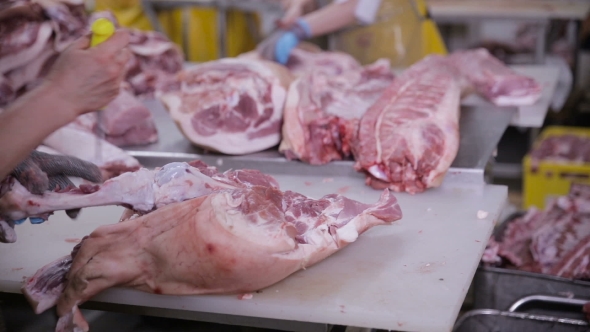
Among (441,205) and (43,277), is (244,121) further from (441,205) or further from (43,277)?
(43,277)

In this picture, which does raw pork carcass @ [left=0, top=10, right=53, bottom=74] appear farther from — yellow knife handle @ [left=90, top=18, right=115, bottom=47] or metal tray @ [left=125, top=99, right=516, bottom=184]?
yellow knife handle @ [left=90, top=18, right=115, bottom=47]

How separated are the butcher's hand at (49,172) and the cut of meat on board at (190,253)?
8.2 inches

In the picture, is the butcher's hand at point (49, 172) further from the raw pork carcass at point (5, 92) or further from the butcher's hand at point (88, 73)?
the raw pork carcass at point (5, 92)

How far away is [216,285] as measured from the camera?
1.75m

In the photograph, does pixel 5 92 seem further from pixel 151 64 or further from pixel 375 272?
pixel 375 272

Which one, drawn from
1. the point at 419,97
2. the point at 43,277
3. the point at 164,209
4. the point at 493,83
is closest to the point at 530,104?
the point at 493,83

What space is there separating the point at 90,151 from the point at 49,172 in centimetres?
80

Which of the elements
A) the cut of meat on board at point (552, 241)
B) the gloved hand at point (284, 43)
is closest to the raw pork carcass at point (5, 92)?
the gloved hand at point (284, 43)

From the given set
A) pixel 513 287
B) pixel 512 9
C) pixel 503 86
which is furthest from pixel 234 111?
pixel 512 9

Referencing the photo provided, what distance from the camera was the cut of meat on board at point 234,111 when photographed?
2938 mm

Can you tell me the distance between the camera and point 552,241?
10.5 feet

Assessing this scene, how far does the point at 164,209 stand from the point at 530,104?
97.6 inches

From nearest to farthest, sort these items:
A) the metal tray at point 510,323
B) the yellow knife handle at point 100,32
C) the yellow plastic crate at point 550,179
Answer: the yellow knife handle at point 100,32, the metal tray at point 510,323, the yellow plastic crate at point 550,179

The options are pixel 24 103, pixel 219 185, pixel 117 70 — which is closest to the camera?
pixel 24 103
